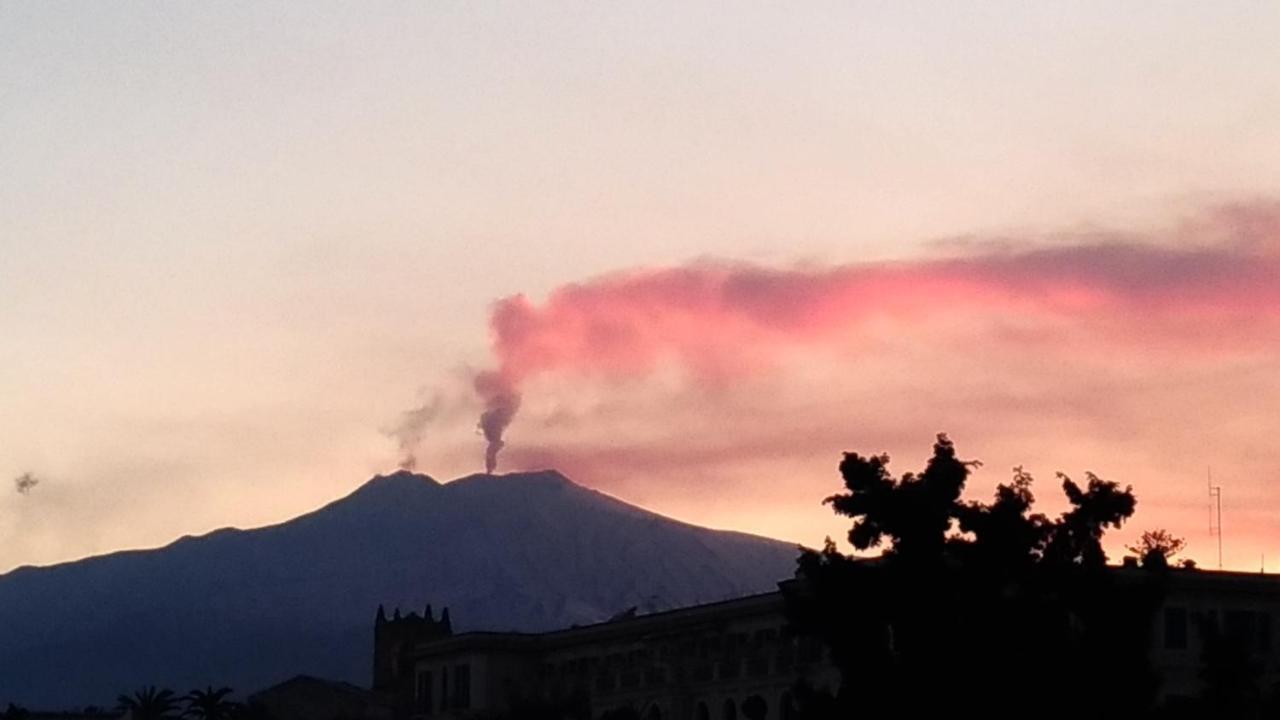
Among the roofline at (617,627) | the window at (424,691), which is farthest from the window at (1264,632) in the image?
the window at (424,691)

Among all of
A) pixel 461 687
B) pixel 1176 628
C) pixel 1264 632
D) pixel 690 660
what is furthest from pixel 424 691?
pixel 1264 632

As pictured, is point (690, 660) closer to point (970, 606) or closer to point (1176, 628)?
point (1176, 628)

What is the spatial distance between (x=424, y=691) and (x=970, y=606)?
8815 centimetres

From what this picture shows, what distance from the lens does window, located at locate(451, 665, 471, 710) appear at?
147 meters

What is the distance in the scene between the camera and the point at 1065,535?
69562 millimetres

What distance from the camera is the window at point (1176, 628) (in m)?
115

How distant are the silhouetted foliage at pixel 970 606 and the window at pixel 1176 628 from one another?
44.5m

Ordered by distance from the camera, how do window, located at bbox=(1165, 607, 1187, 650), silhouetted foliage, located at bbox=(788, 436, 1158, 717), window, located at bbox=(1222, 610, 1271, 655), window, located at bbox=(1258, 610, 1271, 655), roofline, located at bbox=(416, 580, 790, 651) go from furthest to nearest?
roofline, located at bbox=(416, 580, 790, 651) → window, located at bbox=(1258, 610, 1271, 655) → window, located at bbox=(1222, 610, 1271, 655) → window, located at bbox=(1165, 607, 1187, 650) → silhouetted foliage, located at bbox=(788, 436, 1158, 717)

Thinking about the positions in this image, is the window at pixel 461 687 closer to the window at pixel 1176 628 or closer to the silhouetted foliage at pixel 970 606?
the window at pixel 1176 628

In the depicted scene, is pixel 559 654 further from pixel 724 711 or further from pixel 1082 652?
pixel 1082 652

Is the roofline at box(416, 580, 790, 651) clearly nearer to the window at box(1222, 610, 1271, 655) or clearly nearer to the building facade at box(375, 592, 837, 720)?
the building facade at box(375, 592, 837, 720)

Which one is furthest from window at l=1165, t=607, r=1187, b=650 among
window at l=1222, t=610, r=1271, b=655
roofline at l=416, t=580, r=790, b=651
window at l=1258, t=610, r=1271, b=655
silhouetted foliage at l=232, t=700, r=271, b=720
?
silhouetted foliage at l=232, t=700, r=271, b=720

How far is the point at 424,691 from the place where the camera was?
502 feet

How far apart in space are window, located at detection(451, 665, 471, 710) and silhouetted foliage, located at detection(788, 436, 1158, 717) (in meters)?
78.2
